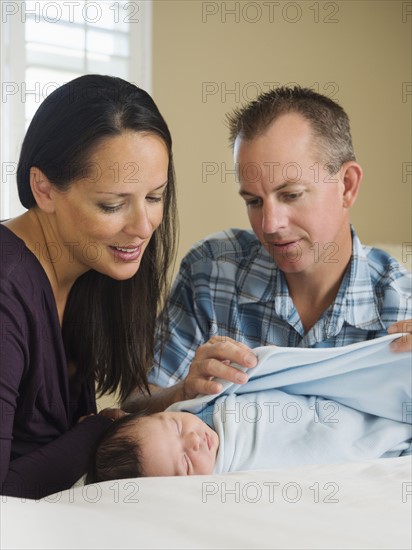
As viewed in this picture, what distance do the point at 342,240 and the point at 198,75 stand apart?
1.69 metres

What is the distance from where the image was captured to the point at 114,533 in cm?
85

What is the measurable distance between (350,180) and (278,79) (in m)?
1.76

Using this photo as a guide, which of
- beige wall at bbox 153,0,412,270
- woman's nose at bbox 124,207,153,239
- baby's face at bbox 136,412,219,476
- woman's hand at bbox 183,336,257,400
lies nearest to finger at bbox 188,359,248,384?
woman's hand at bbox 183,336,257,400

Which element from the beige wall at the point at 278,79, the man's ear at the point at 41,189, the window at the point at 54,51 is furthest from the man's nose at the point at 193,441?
the beige wall at the point at 278,79

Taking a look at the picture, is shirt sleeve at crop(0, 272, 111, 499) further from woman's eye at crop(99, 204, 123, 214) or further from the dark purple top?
woman's eye at crop(99, 204, 123, 214)

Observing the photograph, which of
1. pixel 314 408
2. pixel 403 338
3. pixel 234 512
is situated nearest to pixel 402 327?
pixel 403 338

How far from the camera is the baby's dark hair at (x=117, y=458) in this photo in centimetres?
136

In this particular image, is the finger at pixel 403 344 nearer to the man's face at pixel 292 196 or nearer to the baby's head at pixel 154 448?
the man's face at pixel 292 196

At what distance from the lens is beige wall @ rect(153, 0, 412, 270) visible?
3.27 meters

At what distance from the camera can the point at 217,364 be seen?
1508mm

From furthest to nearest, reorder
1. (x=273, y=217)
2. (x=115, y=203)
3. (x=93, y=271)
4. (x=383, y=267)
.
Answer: (x=383, y=267)
(x=273, y=217)
(x=93, y=271)
(x=115, y=203)

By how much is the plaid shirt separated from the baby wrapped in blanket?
0.21 m

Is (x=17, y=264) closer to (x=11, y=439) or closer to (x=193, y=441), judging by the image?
(x=11, y=439)

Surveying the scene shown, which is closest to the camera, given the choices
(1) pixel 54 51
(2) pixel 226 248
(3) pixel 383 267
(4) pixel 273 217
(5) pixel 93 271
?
(5) pixel 93 271
